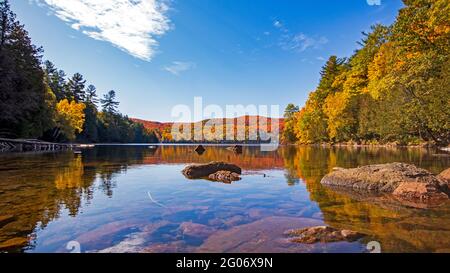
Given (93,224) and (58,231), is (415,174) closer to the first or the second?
(93,224)

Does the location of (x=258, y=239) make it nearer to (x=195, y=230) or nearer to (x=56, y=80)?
(x=195, y=230)

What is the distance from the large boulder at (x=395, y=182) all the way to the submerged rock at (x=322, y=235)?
13.8 feet

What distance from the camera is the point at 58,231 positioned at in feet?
16.8

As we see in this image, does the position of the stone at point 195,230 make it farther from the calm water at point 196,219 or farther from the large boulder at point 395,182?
the large boulder at point 395,182

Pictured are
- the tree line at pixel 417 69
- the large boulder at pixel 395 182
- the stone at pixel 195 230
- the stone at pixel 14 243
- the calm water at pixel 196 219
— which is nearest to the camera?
the stone at pixel 14 243

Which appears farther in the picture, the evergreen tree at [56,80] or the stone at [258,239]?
the evergreen tree at [56,80]

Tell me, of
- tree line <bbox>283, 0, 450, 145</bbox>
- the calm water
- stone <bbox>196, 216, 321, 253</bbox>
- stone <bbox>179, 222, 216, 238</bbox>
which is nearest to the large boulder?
the calm water

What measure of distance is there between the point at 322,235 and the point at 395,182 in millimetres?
5742

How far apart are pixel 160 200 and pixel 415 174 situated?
8180 millimetres

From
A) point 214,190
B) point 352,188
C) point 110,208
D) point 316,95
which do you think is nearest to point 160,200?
point 110,208

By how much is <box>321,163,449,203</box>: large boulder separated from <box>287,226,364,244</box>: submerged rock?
13.8ft

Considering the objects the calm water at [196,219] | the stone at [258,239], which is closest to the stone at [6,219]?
the calm water at [196,219]

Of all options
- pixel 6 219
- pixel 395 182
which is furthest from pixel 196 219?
pixel 395 182

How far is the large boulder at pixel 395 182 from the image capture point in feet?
26.1
